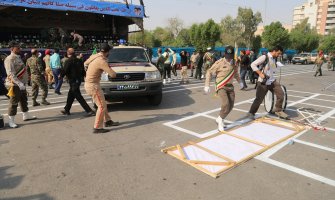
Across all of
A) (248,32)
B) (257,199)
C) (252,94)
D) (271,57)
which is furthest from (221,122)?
(248,32)

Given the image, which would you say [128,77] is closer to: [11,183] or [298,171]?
[11,183]

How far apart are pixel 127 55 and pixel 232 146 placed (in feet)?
16.6

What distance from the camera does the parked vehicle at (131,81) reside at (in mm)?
7348

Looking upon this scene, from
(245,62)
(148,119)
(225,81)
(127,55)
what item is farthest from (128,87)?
(245,62)

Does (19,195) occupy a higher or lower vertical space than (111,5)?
lower

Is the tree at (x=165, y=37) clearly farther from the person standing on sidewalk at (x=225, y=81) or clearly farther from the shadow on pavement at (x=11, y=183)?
the shadow on pavement at (x=11, y=183)

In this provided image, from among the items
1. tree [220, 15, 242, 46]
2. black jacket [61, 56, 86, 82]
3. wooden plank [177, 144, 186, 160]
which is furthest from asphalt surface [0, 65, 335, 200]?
tree [220, 15, 242, 46]

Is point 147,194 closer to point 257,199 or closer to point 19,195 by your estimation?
point 257,199

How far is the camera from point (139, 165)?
4.12 meters

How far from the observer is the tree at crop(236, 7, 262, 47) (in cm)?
7469

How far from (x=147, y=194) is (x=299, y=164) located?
2512 millimetres

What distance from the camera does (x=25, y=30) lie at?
2214cm

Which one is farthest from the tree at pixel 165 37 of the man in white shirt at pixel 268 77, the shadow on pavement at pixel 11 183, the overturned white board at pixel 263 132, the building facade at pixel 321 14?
the shadow on pavement at pixel 11 183

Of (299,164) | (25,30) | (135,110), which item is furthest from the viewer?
(25,30)
